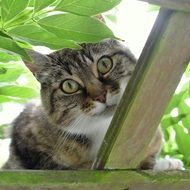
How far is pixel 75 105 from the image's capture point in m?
1.35

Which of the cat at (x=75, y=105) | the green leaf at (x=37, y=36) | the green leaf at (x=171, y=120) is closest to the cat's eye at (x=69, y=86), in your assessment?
the cat at (x=75, y=105)

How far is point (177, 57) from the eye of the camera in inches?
24.4

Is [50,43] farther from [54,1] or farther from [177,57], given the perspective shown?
[177,57]

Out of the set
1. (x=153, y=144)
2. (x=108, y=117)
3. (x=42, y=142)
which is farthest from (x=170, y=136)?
(x=42, y=142)

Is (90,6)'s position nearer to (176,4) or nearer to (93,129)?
(176,4)

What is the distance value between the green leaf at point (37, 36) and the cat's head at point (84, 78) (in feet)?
2.04

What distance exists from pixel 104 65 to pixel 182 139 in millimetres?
388

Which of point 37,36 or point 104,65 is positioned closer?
point 37,36

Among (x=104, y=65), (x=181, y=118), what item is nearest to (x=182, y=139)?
(x=181, y=118)

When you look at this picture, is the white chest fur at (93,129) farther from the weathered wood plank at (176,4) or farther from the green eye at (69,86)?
the weathered wood plank at (176,4)

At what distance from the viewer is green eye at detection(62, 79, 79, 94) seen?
1.35 metres

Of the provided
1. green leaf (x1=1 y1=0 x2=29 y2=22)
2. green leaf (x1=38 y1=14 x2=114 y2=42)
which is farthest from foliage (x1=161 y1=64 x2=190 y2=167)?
green leaf (x1=1 y1=0 x2=29 y2=22)

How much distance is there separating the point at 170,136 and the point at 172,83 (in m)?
0.58

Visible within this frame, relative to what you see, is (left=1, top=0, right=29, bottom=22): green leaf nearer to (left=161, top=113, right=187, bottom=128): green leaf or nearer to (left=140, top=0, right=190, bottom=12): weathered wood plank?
(left=140, top=0, right=190, bottom=12): weathered wood plank
